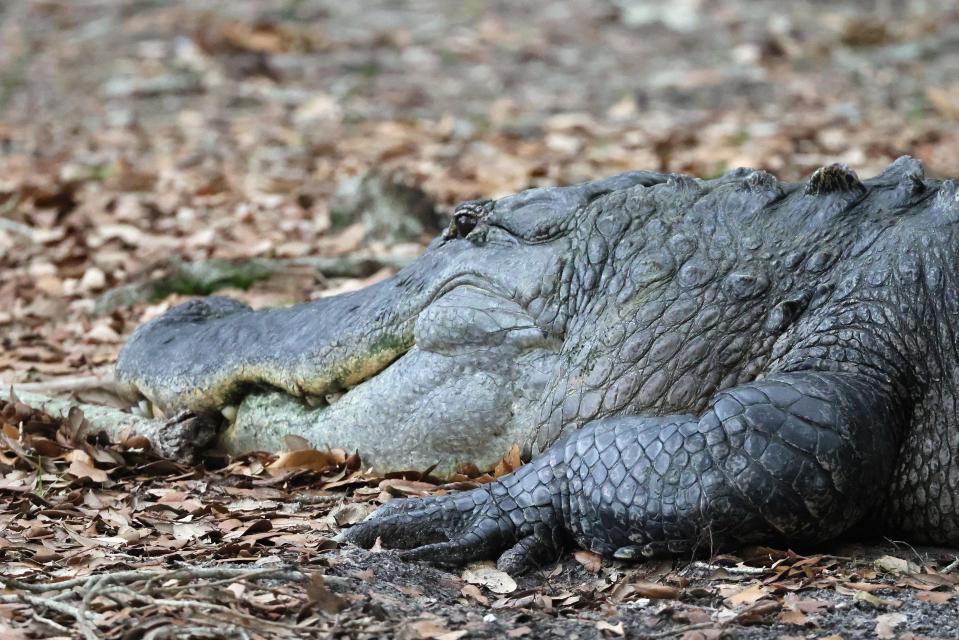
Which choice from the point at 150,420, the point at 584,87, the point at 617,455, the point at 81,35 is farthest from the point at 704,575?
the point at 81,35

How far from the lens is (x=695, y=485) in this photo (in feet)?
11.0

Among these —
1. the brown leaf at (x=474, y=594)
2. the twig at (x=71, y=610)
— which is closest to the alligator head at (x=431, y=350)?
the brown leaf at (x=474, y=594)

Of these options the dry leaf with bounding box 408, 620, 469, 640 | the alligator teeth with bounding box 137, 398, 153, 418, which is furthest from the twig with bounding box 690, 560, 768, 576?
the alligator teeth with bounding box 137, 398, 153, 418

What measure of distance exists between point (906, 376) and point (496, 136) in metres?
6.82

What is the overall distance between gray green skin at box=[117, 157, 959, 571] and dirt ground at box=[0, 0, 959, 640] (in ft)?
0.52

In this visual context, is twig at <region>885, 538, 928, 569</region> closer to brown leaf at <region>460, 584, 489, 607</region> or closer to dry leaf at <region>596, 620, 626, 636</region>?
dry leaf at <region>596, 620, 626, 636</region>

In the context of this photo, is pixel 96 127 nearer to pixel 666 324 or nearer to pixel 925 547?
pixel 666 324

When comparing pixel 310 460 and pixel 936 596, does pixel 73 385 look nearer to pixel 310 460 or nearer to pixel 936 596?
pixel 310 460

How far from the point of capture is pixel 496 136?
1011 centimetres

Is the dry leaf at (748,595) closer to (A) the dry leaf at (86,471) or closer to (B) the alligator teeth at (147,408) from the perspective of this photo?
(A) the dry leaf at (86,471)

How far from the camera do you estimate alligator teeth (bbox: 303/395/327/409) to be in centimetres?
440

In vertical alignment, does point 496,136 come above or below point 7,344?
above

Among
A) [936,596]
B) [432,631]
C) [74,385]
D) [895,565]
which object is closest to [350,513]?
[432,631]

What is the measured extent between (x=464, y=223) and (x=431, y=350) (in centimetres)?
48
